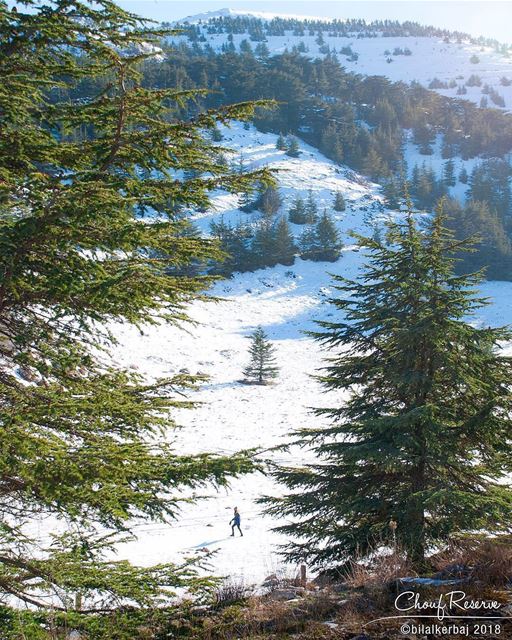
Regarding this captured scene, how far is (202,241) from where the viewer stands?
13.8 feet

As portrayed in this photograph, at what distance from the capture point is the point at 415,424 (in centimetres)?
714

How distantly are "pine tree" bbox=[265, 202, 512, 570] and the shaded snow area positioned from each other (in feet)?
3.99

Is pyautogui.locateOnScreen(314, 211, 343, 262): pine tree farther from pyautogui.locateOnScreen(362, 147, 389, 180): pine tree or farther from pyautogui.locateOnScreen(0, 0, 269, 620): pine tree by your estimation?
pyautogui.locateOnScreen(0, 0, 269, 620): pine tree

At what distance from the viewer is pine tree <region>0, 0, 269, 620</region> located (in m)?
3.41

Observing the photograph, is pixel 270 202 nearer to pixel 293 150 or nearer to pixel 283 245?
pixel 283 245

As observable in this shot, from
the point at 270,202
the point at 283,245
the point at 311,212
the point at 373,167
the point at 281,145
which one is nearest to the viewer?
the point at 283,245

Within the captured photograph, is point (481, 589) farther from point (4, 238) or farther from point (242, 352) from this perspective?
point (242, 352)

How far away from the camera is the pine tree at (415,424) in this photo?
6.55 metres

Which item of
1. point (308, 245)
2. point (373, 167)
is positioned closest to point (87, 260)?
point (308, 245)

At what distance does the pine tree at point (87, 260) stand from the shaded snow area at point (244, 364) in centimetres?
67

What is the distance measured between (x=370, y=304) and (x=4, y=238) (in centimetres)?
606

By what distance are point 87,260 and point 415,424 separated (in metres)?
5.55

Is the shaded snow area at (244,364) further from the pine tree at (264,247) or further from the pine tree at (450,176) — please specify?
the pine tree at (450,176)

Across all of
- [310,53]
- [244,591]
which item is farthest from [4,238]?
[310,53]
